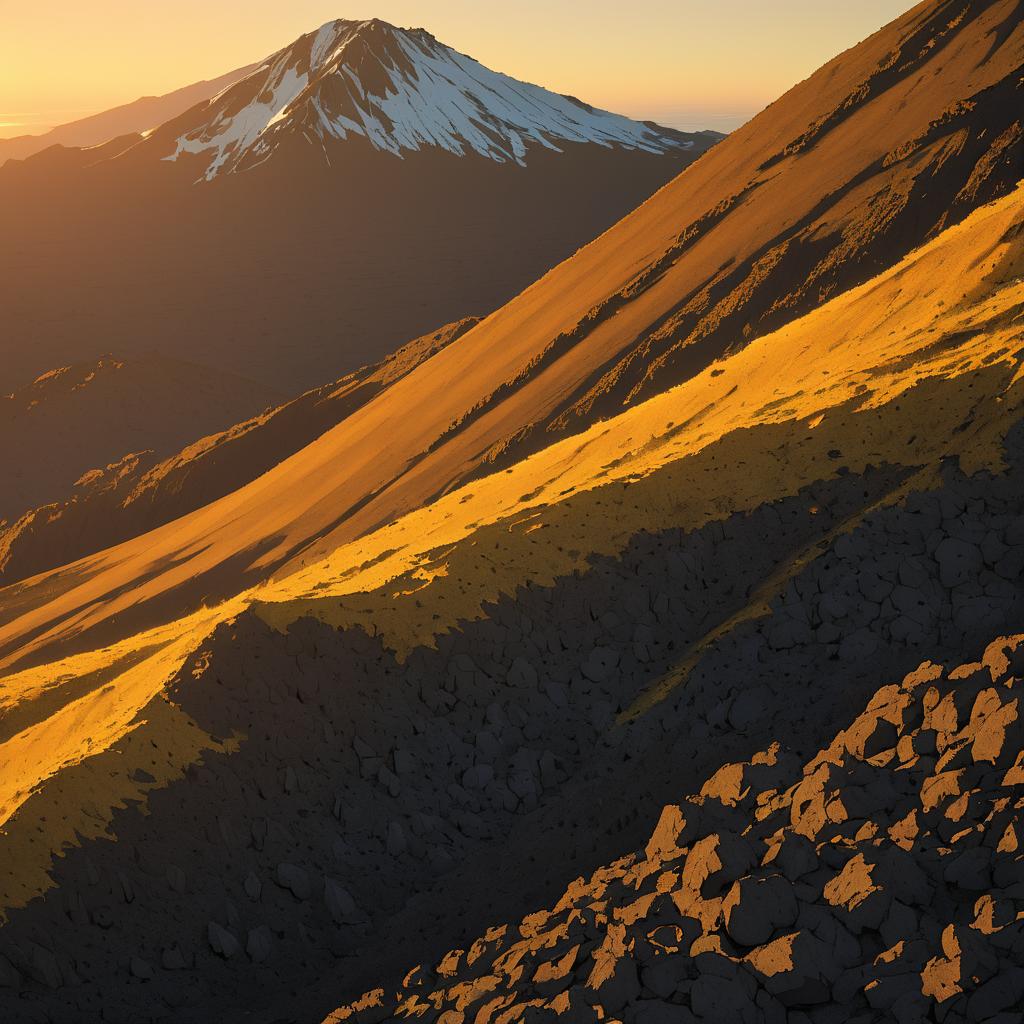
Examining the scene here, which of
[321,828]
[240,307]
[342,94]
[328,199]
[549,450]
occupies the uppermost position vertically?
[342,94]

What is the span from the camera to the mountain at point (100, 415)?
1599 inches

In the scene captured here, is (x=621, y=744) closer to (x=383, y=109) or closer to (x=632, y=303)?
(x=632, y=303)

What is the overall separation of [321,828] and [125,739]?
6.78ft

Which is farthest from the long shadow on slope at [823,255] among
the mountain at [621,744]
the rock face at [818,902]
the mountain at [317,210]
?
the mountain at [317,210]

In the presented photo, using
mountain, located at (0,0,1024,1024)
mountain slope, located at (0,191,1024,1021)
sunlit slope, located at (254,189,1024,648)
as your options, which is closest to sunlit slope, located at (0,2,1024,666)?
mountain, located at (0,0,1024,1024)

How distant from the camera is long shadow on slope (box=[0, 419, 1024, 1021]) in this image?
320 inches

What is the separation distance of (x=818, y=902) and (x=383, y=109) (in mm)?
101199

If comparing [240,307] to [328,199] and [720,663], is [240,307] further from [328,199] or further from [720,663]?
[720,663]

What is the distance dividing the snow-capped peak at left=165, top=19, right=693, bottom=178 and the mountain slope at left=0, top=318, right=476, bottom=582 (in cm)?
6419

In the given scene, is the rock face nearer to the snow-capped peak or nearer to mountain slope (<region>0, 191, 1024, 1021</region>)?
mountain slope (<region>0, 191, 1024, 1021</region>)

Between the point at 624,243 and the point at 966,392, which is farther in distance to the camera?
the point at 624,243

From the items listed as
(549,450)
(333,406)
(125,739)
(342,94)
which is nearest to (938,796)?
(125,739)

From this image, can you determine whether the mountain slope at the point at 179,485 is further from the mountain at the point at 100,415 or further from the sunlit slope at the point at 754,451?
the sunlit slope at the point at 754,451

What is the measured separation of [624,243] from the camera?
1150 inches
